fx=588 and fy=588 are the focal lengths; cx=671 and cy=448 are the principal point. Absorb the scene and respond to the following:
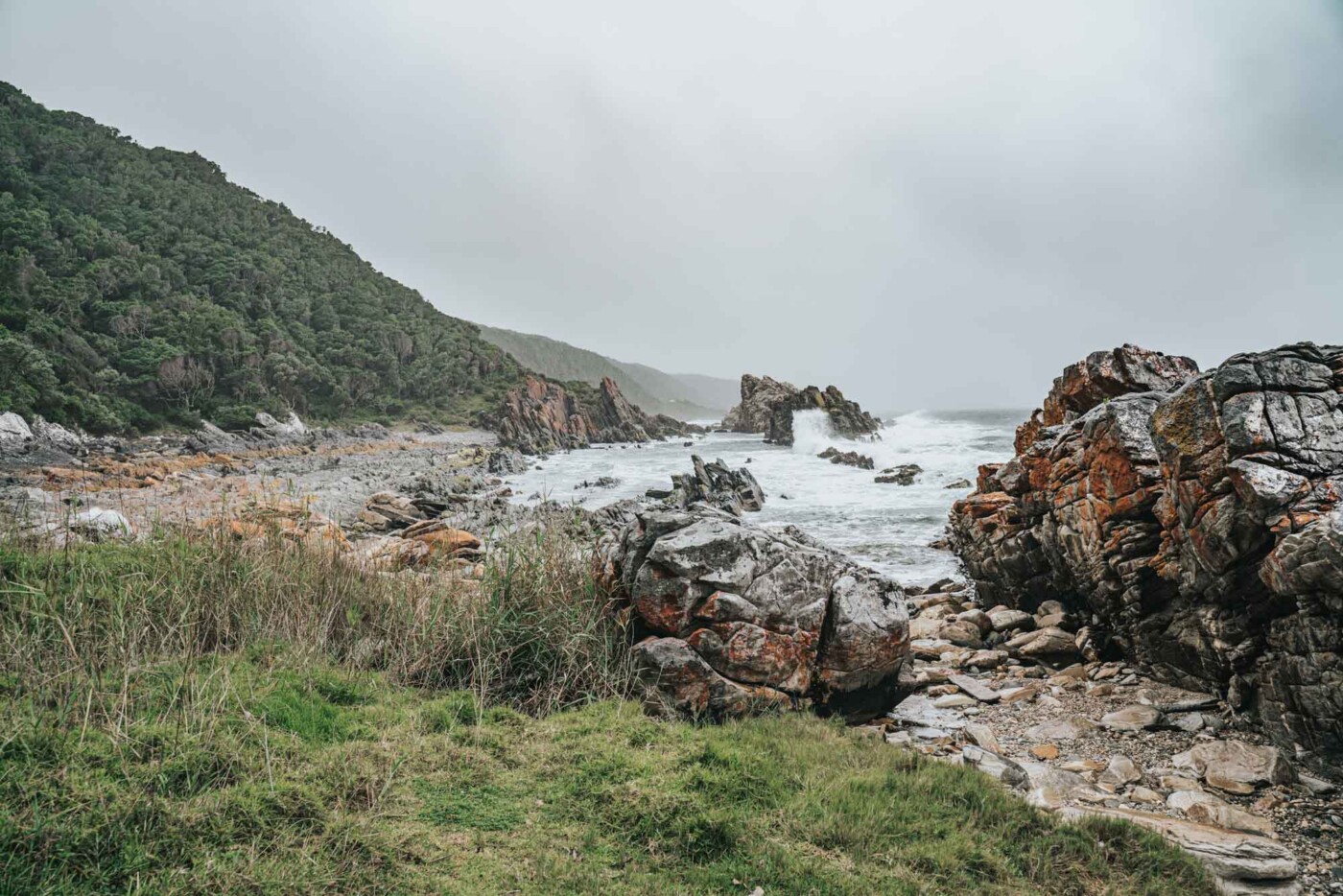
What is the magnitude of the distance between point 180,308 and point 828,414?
59.8 metres

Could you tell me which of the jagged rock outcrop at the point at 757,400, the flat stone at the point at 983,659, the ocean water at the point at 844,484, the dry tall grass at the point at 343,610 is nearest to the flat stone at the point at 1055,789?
the flat stone at the point at 983,659

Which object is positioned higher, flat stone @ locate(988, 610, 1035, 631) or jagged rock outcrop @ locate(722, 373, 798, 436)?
jagged rock outcrop @ locate(722, 373, 798, 436)

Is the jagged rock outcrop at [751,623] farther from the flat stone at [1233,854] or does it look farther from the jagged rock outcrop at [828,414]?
the jagged rock outcrop at [828,414]

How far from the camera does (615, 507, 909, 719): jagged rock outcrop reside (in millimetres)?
5617

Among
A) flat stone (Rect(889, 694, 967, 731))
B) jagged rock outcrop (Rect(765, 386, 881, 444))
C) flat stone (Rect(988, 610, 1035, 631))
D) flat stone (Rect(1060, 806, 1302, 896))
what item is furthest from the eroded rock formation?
flat stone (Rect(1060, 806, 1302, 896))

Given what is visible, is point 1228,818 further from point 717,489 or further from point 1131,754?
point 717,489

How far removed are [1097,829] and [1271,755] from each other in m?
2.19

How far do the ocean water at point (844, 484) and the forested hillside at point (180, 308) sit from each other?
26.6 metres

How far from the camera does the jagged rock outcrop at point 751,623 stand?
5.62 metres

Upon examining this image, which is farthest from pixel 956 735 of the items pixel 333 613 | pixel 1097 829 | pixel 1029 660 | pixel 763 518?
pixel 763 518

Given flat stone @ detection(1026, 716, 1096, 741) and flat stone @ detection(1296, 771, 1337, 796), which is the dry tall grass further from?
flat stone @ detection(1296, 771, 1337, 796)

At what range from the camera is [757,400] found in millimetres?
81812

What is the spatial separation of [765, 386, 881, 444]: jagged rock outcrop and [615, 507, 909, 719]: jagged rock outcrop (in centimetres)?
4876

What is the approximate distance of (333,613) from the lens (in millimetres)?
6055
